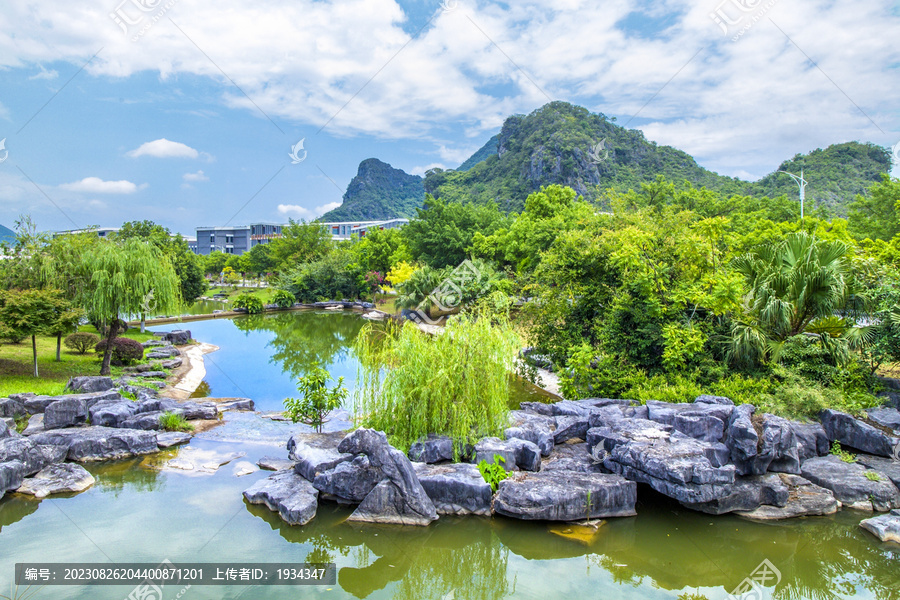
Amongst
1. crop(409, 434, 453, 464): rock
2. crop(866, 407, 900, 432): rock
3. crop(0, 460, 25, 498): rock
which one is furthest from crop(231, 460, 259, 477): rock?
crop(866, 407, 900, 432): rock

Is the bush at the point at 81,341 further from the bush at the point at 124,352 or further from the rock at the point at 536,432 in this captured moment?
the rock at the point at 536,432

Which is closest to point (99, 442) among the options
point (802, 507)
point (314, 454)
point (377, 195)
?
point (314, 454)

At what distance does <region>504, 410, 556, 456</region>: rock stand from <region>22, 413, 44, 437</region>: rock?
777 cm

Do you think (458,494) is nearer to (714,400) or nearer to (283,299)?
(714,400)

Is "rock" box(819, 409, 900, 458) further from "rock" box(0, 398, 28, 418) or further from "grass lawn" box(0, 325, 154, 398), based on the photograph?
"grass lawn" box(0, 325, 154, 398)

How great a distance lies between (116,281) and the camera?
41.6 feet

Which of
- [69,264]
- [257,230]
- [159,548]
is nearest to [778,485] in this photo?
[159,548]

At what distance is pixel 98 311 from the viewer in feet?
41.5

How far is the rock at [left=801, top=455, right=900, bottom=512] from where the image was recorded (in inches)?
256

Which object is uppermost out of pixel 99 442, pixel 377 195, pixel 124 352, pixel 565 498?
pixel 377 195

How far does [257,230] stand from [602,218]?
7076cm

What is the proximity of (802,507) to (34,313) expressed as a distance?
14389 mm

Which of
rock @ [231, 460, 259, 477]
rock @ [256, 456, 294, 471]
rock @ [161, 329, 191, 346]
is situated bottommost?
rock @ [231, 460, 259, 477]

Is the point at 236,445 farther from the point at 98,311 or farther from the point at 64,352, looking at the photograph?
the point at 64,352
